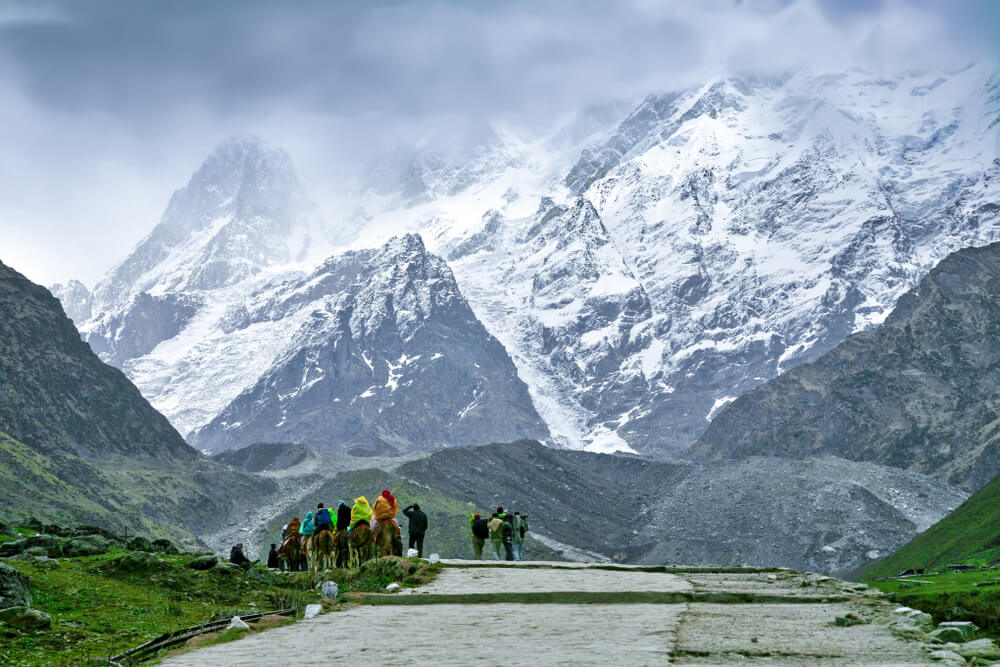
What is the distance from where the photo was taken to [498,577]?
3353 centimetres

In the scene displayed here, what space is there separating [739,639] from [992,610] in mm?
4762

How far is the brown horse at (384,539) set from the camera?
41.0 m

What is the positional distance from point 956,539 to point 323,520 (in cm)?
7672

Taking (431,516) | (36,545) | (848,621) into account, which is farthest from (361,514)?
(431,516)

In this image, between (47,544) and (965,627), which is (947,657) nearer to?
(965,627)

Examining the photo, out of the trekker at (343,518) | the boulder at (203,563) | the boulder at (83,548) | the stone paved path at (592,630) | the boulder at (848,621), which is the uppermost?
the trekker at (343,518)

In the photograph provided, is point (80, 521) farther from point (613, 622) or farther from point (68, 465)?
point (613, 622)

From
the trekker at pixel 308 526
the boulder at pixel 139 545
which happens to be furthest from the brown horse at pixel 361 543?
the boulder at pixel 139 545

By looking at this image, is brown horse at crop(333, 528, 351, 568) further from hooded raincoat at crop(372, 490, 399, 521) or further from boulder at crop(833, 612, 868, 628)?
boulder at crop(833, 612, 868, 628)

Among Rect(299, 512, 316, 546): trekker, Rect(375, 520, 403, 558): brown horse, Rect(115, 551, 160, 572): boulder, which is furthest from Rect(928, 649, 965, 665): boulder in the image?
Rect(299, 512, 316, 546): trekker

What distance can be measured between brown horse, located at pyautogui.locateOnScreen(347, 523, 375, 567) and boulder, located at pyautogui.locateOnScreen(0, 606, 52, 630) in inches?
767

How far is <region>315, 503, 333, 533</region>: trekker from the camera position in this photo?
44.4 meters

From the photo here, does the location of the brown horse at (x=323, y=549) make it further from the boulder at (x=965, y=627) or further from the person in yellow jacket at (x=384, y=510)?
the boulder at (x=965, y=627)

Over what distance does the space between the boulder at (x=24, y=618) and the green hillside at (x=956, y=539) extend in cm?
8007
